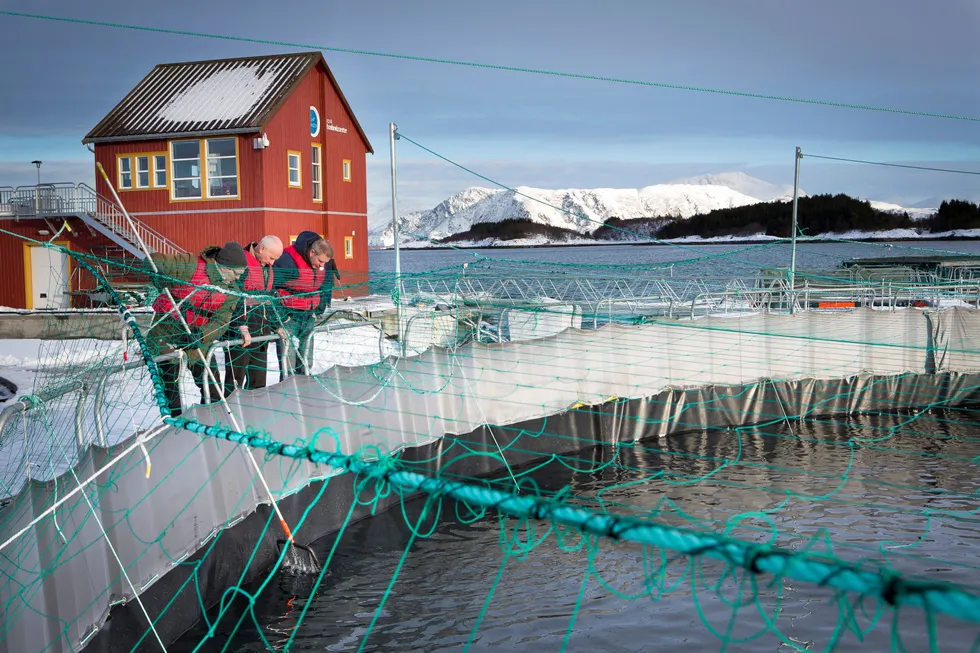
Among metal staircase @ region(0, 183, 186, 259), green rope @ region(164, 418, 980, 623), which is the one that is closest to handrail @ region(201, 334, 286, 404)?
green rope @ region(164, 418, 980, 623)

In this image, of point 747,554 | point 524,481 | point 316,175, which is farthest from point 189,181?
point 747,554

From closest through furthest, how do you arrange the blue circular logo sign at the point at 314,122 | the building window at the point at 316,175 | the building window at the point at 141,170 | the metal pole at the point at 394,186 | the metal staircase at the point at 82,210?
the metal pole at the point at 394,186
the metal staircase at the point at 82,210
the building window at the point at 141,170
the building window at the point at 316,175
the blue circular logo sign at the point at 314,122

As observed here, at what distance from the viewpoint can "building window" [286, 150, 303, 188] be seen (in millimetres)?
23936

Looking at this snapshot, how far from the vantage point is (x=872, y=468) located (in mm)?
10055

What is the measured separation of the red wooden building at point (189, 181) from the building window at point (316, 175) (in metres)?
0.03

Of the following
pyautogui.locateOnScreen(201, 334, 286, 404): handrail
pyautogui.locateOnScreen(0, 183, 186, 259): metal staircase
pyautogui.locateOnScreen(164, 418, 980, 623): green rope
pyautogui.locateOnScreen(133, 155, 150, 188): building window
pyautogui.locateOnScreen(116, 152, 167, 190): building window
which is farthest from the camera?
pyautogui.locateOnScreen(133, 155, 150, 188): building window

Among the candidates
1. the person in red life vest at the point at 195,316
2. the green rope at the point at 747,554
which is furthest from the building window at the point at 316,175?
the green rope at the point at 747,554

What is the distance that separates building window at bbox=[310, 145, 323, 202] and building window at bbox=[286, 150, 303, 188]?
60 cm

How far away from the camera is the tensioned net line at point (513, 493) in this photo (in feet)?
14.3

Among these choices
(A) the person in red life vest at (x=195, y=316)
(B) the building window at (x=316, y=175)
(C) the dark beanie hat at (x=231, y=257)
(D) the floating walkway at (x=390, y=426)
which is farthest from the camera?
(B) the building window at (x=316, y=175)

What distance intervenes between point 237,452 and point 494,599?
89.4 inches

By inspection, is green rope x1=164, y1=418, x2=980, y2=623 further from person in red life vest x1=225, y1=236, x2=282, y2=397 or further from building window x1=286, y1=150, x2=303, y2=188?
building window x1=286, y1=150, x2=303, y2=188

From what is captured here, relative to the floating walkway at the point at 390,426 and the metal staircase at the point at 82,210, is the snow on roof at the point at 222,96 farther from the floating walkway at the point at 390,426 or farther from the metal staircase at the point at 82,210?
the floating walkway at the point at 390,426

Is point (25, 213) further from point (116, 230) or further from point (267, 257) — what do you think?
point (267, 257)
